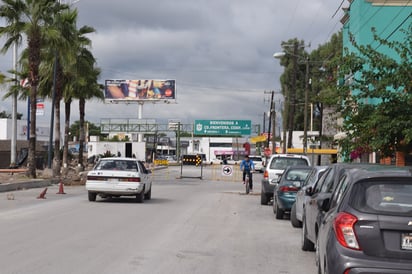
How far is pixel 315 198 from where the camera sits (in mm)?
10203

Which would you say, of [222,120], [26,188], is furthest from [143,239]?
[222,120]

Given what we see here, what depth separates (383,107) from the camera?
15352 millimetres

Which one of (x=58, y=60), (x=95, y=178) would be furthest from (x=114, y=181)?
(x=58, y=60)

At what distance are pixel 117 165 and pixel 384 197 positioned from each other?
1555cm

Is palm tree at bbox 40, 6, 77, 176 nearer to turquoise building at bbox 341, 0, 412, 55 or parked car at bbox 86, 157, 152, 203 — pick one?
parked car at bbox 86, 157, 152, 203

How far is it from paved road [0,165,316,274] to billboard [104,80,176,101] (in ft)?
227

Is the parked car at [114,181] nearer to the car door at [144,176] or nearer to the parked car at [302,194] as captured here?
the car door at [144,176]

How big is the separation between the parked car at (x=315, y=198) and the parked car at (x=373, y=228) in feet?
8.01

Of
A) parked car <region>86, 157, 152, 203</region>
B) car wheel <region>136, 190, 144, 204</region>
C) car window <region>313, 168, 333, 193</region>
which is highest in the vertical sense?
car window <region>313, 168, 333, 193</region>

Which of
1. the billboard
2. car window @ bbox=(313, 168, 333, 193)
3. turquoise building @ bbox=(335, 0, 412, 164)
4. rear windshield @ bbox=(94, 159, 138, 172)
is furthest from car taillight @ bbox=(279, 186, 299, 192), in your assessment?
the billboard

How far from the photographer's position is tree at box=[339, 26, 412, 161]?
15.0 meters

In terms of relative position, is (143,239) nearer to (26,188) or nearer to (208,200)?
(208,200)

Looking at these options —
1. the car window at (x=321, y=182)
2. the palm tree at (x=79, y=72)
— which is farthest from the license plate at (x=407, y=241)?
the palm tree at (x=79, y=72)

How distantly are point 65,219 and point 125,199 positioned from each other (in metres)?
7.58
